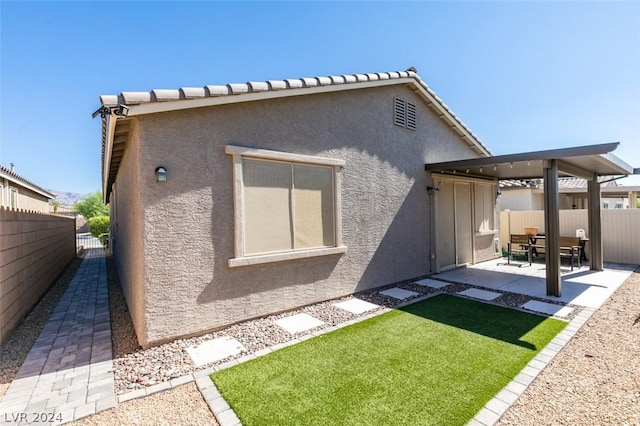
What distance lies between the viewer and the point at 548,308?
24.1 ft

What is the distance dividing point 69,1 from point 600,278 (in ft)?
61.4

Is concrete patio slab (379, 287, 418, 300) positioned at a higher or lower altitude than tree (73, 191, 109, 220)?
lower

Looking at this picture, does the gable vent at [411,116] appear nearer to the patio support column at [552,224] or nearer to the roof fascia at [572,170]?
the patio support column at [552,224]

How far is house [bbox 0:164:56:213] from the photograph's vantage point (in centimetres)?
1625

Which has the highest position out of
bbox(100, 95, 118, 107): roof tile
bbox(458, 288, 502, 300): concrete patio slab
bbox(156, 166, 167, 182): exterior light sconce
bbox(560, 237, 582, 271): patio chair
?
bbox(100, 95, 118, 107): roof tile

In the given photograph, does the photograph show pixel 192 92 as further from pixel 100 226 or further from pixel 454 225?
pixel 100 226

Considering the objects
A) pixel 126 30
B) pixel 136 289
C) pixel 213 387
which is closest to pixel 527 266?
pixel 213 387

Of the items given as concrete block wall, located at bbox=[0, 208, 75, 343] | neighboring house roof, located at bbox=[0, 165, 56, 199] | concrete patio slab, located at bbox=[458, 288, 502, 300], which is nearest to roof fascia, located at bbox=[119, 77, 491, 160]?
concrete block wall, located at bbox=[0, 208, 75, 343]

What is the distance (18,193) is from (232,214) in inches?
864

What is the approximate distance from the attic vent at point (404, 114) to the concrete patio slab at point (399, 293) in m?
5.60

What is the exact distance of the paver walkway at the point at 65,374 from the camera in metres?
3.76

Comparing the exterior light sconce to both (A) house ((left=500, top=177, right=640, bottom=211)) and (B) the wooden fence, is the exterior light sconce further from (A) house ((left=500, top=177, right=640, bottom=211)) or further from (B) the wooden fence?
(A) house ((left=500, top=177, right=640, bottom=211))

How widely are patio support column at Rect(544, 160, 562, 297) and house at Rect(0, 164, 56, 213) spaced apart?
21234mm

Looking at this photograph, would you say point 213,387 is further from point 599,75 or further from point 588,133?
point 588,133
